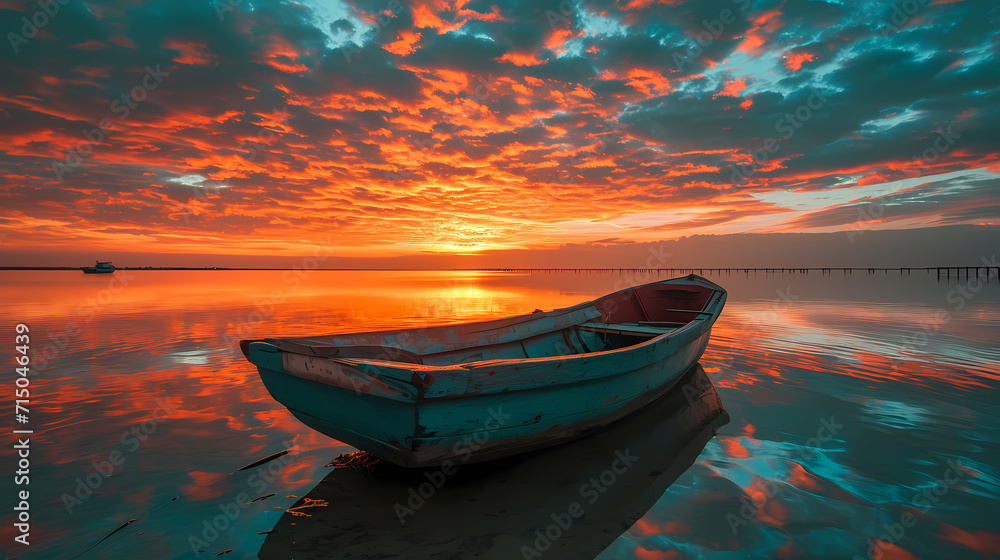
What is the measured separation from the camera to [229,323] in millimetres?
16797

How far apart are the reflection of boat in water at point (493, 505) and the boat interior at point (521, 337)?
4.63ft

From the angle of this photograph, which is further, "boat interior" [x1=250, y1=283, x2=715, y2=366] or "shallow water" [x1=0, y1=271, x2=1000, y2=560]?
"boat interior" [x1=250, y1=283, x2=715, y2=366]

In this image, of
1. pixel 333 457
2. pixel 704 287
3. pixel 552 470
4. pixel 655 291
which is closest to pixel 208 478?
pixel 333 457

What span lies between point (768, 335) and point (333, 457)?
46.4 feet

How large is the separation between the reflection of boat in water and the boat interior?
1.41m

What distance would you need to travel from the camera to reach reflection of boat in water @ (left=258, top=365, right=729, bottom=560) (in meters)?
3.63

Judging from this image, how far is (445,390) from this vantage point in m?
3.70

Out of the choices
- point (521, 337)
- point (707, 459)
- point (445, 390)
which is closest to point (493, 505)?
point (445, 390)

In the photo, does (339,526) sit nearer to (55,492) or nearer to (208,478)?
(208,478)

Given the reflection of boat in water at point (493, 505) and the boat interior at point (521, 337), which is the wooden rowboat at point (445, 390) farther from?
the reflection of boat in water at point (493, 505)

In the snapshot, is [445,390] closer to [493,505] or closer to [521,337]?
[493,505]

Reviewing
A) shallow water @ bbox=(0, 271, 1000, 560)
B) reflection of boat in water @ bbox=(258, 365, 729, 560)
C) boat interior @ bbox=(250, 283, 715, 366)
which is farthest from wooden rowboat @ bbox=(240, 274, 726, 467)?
shallow water @ bbox=(0, 271, 1000, 560)

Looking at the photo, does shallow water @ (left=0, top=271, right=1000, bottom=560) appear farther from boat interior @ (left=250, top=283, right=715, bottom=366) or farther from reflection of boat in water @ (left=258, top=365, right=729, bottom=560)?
boat interior @ (left=250, top=283, right=715, bottom=366)

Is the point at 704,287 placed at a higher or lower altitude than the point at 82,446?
higher
